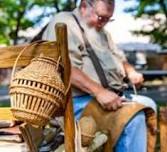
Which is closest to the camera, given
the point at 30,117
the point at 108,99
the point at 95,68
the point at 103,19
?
the point at 30,117

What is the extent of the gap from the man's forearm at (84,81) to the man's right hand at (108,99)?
45 millimetres

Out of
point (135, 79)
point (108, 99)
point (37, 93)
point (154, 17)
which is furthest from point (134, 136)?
point (154, 17)

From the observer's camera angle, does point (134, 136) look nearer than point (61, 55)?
No

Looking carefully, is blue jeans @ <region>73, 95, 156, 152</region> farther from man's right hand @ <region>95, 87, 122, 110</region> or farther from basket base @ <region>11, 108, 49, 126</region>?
basket base @ <region>11, 108, 49, 126</region>

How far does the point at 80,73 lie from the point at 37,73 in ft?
2.81

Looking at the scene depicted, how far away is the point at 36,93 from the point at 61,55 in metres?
0.25

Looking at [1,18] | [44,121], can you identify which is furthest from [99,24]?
[1,18]

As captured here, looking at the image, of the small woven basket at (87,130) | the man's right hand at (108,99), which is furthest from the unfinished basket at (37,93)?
the man's right hand at (108,99)

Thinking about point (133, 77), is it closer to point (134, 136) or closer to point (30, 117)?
point (134, 136)

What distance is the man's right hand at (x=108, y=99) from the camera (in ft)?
10.3

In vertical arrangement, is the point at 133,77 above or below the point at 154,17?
above

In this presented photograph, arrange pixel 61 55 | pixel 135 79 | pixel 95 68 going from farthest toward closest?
pixel 135 79 → pixel 95 68 → pixel 61 55

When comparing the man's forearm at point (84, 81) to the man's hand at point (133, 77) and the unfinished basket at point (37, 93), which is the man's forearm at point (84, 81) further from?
the unfinished basket at point (37, 93)

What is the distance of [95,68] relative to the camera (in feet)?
11.0
